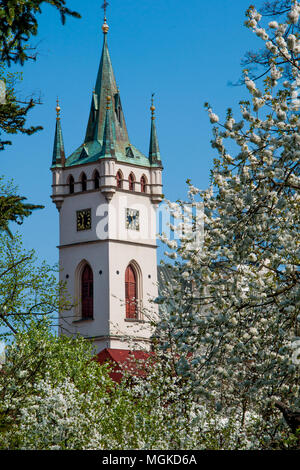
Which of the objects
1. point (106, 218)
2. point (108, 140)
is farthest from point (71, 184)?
point (106, 218)

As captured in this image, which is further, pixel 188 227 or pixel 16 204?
pixel 16 204

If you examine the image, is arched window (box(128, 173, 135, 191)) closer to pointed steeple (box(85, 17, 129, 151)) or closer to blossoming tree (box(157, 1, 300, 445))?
pointed steeple (box(85, 17, 129, 151))

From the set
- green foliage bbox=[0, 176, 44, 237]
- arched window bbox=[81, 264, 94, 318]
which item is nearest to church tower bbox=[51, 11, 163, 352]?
arched window bbox=[81, 264, 94, 318]

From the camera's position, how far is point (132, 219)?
226 ft

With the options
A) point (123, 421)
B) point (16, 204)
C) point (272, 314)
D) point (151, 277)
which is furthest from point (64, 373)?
point (151, 277)

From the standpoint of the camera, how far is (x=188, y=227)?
1449 centimetres

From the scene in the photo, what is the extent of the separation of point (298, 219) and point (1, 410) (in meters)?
7.25

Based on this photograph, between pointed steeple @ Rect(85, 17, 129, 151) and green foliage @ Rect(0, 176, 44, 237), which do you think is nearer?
green foliage @ Rect(0, 176, 44, 237)

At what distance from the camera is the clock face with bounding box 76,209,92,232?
224ft

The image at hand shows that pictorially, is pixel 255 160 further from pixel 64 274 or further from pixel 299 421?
pixel 64 274

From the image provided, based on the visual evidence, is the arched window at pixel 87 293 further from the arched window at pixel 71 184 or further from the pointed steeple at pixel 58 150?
the pointed steeple at pixel 58 150

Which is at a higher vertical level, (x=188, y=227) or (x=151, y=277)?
(x=151, y=277)

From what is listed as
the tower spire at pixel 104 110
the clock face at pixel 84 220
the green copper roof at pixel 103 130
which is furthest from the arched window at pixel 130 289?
the tower spire at pixel 104 110

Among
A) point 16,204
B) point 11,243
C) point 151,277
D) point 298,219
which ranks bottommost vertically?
point 298,219
